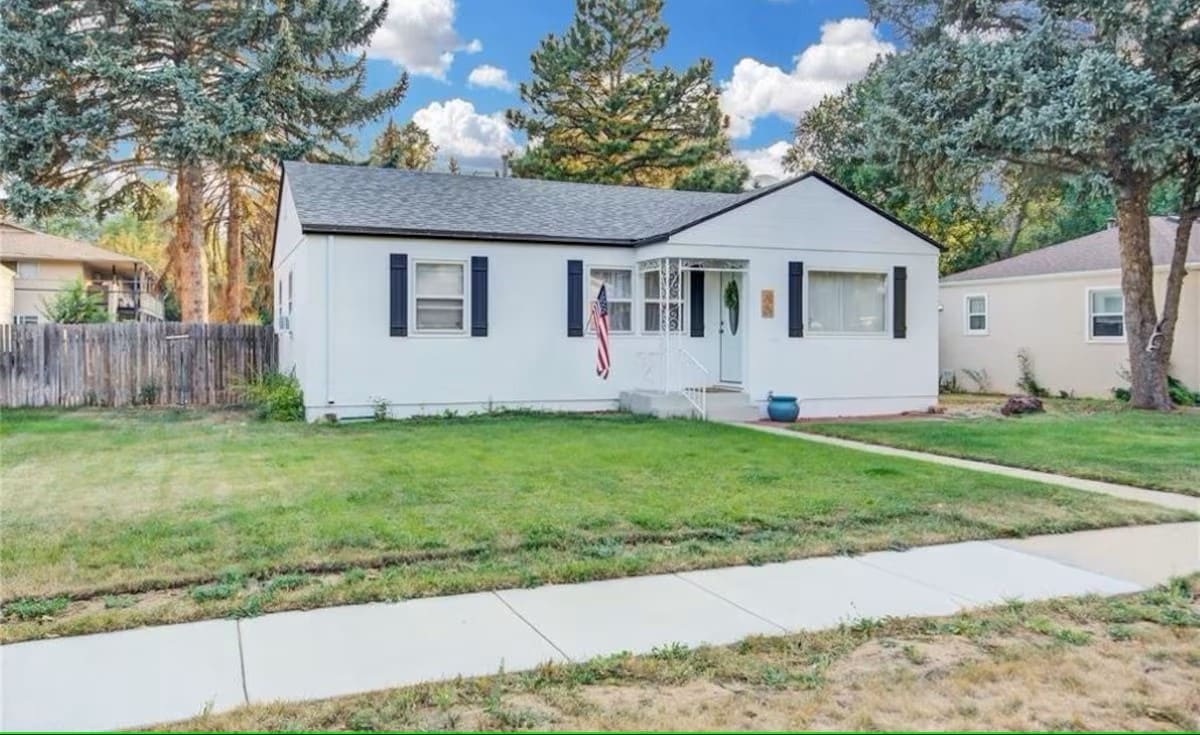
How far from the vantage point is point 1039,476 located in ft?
27.7

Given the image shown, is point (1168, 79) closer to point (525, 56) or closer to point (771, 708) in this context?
point (771, 708)

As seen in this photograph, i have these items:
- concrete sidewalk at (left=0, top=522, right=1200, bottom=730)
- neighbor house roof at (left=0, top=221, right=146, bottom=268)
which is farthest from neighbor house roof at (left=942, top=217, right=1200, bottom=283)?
neighbor house roof at (left=0, top=221, right=146, bottom=268)

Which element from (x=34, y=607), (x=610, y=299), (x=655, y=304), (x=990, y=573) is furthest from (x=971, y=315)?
(x=34, y=607)

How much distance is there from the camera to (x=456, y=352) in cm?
1359

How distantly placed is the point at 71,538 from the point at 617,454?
5.36m

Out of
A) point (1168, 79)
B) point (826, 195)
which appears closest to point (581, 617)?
point (826, 195)

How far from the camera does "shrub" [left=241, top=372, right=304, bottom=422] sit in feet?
43.5

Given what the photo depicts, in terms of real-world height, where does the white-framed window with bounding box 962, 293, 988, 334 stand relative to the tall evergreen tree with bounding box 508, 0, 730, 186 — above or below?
below

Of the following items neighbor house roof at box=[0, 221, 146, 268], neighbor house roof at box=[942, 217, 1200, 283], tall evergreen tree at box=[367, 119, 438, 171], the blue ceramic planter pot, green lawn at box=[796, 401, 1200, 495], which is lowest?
green lawn at box=[796, 401, 1200, 495]

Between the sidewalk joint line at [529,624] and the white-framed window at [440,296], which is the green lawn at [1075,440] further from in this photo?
the sidewalk joint line at [529,624]

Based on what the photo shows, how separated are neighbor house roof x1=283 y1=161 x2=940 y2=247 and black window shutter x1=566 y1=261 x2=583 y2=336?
476 millimetres

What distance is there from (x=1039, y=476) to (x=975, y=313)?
46.0 ft

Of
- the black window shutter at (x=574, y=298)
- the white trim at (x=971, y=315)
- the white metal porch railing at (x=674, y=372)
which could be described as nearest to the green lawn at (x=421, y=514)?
the white metal porch railing at (x=674, y=372)

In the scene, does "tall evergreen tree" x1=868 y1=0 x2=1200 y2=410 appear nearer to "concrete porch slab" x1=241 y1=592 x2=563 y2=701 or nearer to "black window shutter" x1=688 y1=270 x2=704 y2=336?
"black window shutter" x1=688 y1=270 x2=704 y2=336
